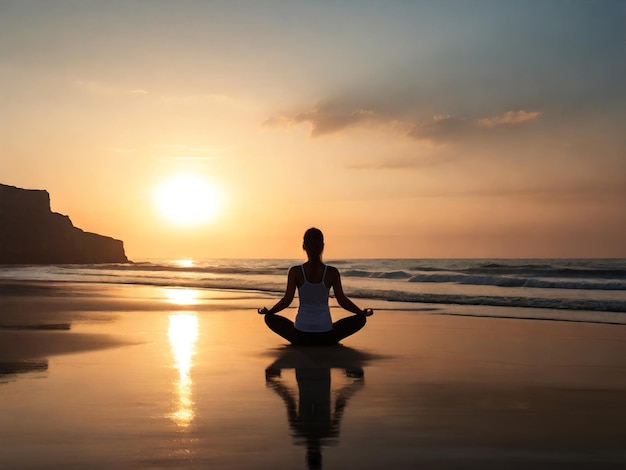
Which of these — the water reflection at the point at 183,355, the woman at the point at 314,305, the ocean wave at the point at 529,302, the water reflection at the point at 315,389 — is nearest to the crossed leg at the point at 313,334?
the woman at the point at 314,305

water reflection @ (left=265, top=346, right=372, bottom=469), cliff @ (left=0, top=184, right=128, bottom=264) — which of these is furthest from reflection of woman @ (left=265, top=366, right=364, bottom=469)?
cliff @ (left=0, top=184, right=128, bottom=264)

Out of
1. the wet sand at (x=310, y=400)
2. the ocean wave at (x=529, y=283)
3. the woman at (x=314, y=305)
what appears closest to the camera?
the wet sand at (x=310, y=400)

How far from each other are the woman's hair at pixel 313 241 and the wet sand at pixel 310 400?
58.9 inches

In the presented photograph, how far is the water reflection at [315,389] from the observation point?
455cm

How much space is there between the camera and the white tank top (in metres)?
9.21

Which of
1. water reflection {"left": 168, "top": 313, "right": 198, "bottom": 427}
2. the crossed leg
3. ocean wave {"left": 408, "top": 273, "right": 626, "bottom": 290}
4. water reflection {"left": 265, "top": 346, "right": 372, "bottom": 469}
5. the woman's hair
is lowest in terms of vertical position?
ocean wave {"left": 408, "top": 273, "right": 626, "bottom": 290}

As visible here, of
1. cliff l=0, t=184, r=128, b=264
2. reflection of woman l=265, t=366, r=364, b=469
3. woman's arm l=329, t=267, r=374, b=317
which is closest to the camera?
reflection of woman l=265, t=366, r=364, b=469

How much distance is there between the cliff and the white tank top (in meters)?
140

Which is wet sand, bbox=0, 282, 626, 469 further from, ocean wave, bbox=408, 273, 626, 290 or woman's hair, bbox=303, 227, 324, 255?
ocean wave, bbox=408, 273, 626, 290

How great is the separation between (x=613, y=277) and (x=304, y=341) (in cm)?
4454

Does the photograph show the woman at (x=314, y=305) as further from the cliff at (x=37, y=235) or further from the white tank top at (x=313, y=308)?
the cliff at (x=37, y=235)

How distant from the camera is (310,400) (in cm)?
587

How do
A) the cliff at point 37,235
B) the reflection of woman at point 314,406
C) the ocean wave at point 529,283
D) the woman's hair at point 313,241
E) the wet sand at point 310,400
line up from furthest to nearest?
the cliff at point 37,235
the ocean wave at point 529,283
the woman's hair at point 313,241
the reflection of woman at point 314,406
the wet sand at point 310,400

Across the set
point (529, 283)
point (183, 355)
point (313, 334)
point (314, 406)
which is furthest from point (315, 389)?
point (529, 283)
